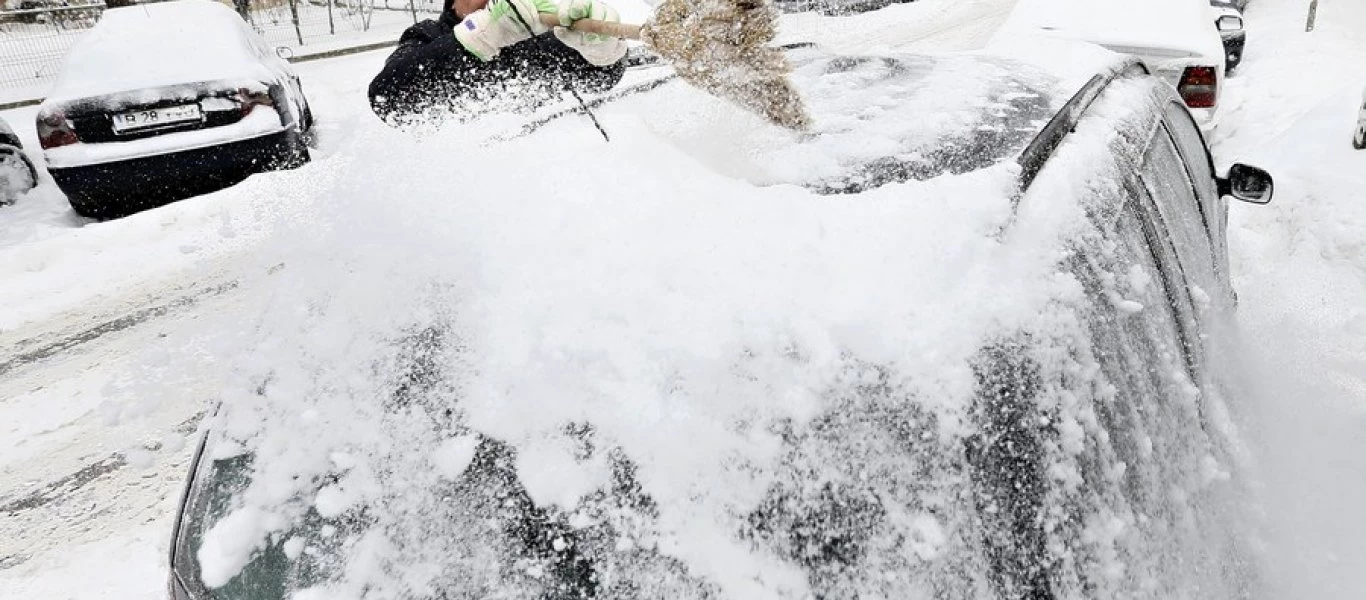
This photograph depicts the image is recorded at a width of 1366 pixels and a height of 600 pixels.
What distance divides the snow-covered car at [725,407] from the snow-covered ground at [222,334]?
0.31 feet

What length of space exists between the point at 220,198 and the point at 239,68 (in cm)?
109

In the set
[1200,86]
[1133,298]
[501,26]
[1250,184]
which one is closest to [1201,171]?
[1250,184]

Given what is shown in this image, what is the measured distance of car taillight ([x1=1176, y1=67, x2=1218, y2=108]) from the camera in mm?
5266

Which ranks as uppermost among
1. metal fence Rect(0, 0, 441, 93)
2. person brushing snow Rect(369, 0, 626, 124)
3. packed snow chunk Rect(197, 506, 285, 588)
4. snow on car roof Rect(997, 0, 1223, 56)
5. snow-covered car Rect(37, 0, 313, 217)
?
person brushing snow Rect(369, 0, 626, 124)

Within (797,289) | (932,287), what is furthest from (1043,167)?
(797,289)

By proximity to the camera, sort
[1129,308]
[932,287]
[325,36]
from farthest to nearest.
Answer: [325,36]
[1129,308]
[932,287]

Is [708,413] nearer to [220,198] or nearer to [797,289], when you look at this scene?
[797,289]

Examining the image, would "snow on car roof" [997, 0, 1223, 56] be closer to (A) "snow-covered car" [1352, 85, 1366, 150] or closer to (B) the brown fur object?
(A) "snow-covered car" [1352, 85, 1366, 150]

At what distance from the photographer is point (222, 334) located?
274cm

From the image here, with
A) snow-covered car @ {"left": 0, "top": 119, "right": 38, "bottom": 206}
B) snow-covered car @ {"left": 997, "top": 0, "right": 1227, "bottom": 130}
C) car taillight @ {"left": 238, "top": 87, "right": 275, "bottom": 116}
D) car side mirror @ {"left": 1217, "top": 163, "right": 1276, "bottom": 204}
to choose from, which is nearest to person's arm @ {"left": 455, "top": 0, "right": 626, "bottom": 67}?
car side mirror @ {"left": 1217, "top": 163, "right": 1276, "bottom": 204}

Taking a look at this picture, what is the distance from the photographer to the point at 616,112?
6.59 feet

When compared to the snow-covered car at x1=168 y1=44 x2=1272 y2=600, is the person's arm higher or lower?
higher

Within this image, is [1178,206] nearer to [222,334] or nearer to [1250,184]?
[1250,184]

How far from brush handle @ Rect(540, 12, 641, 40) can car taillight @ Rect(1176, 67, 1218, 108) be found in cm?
459
